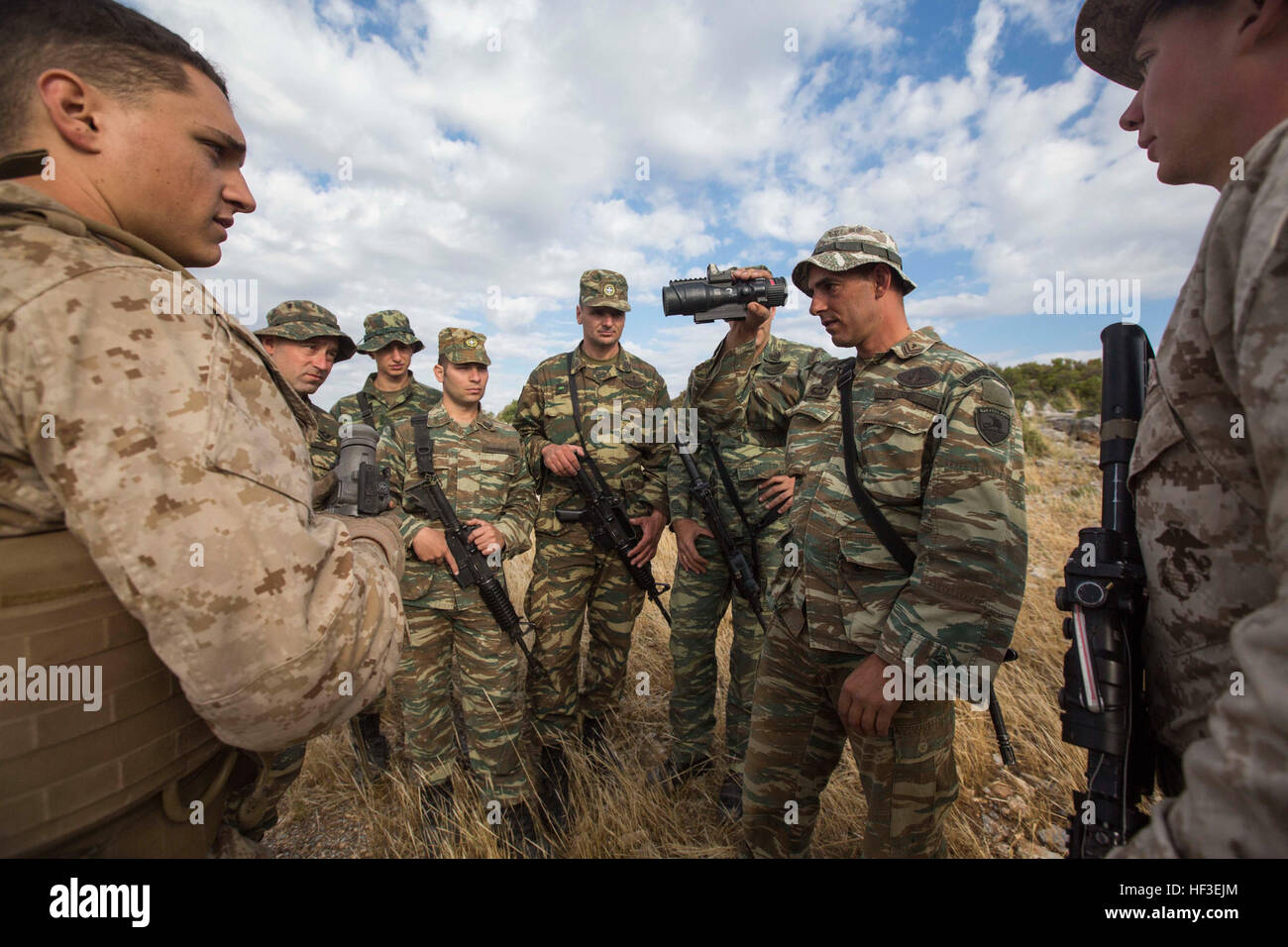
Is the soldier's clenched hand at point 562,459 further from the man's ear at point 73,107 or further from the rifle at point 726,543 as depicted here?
the man's ear at point 73,107

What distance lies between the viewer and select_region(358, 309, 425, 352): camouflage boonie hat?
5988 millimetres

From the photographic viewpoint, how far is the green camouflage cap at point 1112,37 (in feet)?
4.20

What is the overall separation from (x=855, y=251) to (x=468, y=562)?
9.03 ft

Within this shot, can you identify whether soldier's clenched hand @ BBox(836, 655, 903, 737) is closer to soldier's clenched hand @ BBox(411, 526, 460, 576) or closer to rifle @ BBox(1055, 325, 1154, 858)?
rifle @ BBox(1055, 325, 1154, 858)

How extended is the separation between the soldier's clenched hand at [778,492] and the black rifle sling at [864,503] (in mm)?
1266

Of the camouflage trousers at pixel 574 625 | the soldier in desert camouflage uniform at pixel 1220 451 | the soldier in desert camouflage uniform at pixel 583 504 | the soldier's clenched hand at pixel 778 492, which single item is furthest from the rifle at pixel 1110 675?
the camouflage trousers at pixel 574 625

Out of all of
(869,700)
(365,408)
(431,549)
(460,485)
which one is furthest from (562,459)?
(365,408)

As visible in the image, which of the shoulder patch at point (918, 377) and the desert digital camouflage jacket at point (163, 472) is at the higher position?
the shoulder patch at point (918, 377)

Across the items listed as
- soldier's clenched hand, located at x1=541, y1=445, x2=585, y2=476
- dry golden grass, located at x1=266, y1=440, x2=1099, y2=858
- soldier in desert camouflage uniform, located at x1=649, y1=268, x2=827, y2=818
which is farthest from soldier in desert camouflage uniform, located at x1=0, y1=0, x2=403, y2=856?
soldier's clenched hand, located at x1=541, y1=445, x2=585, y2=476

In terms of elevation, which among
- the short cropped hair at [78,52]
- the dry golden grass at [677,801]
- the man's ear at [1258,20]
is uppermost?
the short cropped hair at [78,52]

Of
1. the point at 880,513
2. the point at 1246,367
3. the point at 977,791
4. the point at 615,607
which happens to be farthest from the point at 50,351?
the point at 977,791

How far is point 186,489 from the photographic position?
886 mm

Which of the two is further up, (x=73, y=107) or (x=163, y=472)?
(x=73, y=107)

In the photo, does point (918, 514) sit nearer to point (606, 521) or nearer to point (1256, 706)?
point (1256, 706)
